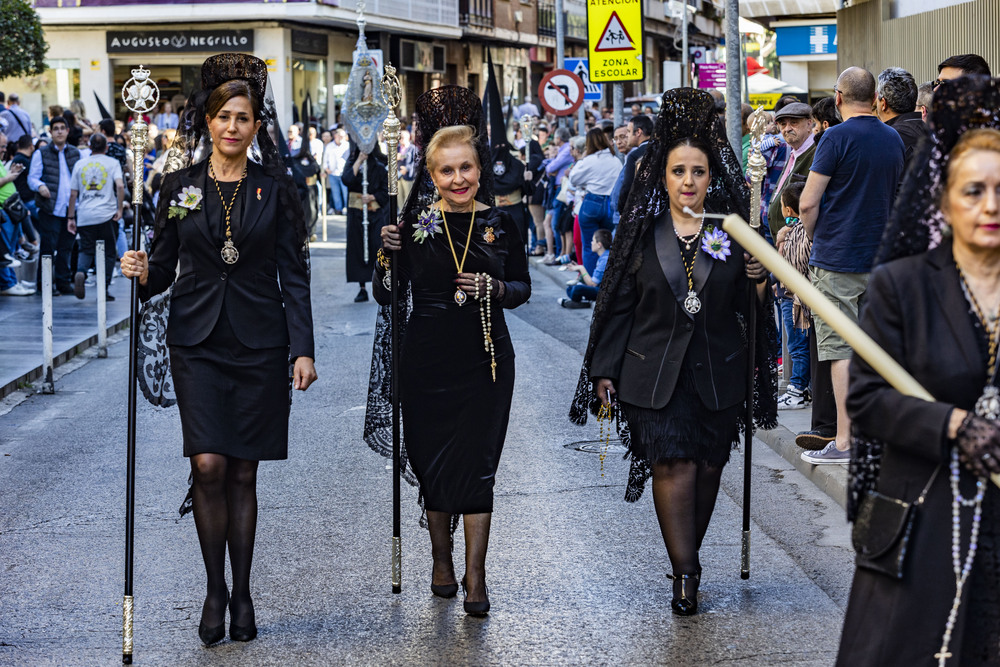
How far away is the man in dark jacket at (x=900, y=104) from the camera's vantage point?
8.48 metres

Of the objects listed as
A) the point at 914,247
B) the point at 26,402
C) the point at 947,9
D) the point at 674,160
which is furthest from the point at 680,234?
the point at 947,9

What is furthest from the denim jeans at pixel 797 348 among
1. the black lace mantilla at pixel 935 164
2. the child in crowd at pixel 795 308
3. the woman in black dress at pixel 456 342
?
the black lace mantilla at pixel 935 164

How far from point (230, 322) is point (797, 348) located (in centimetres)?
566

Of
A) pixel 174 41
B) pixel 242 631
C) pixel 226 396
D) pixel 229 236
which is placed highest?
pixel 174 41

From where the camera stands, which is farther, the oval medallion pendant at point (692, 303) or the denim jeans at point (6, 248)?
the denim jeans at point (6, 248)

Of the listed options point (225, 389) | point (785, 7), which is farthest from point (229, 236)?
point (785, 7)

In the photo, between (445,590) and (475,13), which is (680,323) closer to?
(445,590)

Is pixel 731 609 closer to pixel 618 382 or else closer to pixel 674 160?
pixel 618 382

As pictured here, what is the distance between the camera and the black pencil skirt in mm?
5480

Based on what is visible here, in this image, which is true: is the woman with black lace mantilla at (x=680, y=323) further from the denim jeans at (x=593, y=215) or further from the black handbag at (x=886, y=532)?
the denim jeans at (x=593, y=215)

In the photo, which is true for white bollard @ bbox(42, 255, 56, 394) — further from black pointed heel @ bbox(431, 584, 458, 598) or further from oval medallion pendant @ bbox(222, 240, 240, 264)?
oval medallion pendant @ bbox(222, 240, 240, 264)

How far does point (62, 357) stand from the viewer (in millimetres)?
13719

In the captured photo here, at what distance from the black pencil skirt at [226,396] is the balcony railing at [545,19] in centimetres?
5725

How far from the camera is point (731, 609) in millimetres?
5879
